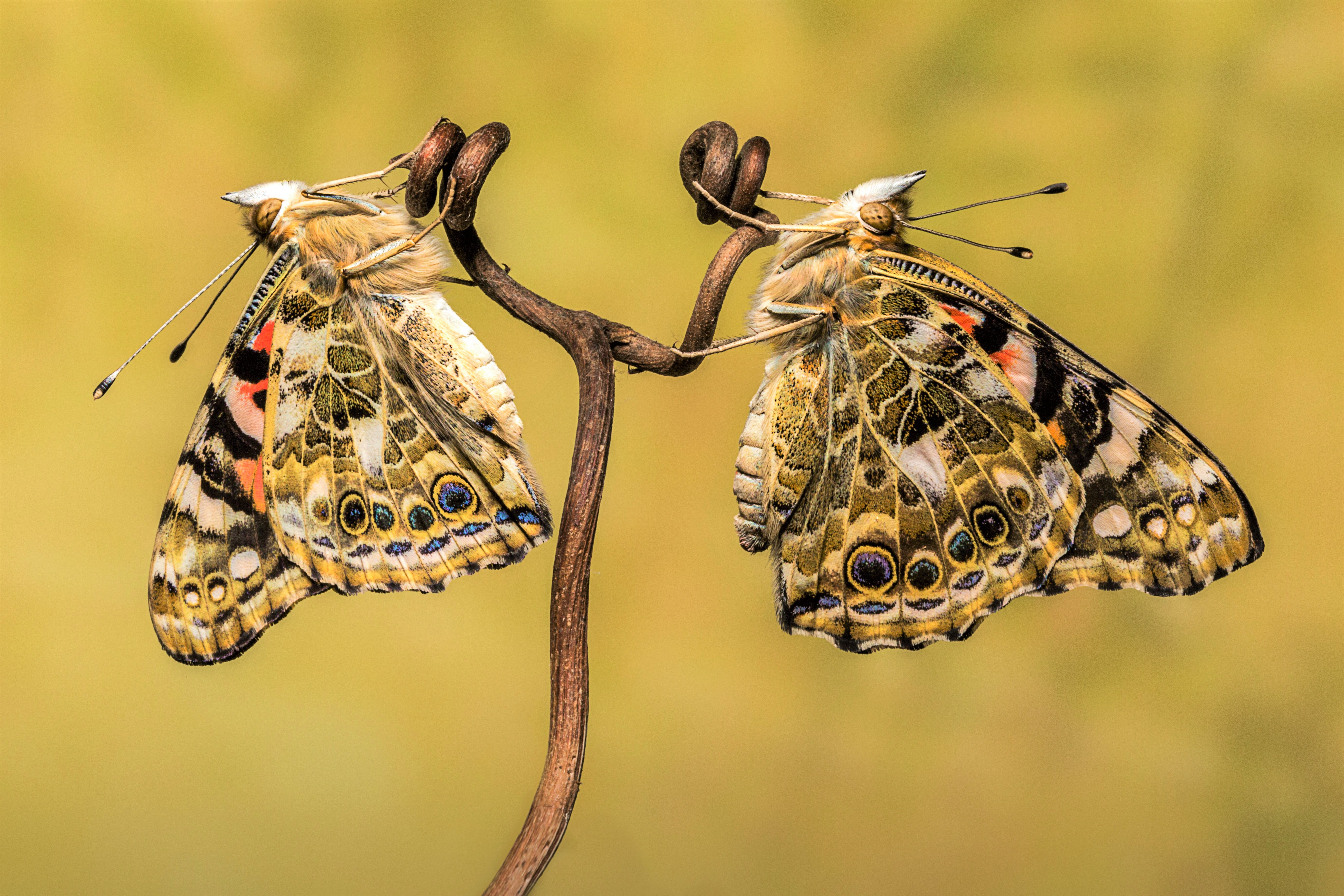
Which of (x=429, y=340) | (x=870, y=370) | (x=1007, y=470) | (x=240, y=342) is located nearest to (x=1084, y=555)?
(x=1007, y=470)

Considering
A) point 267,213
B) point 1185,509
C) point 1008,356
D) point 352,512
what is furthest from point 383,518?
point 1185,509

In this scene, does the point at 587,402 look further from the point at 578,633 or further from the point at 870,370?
the point at 870,370

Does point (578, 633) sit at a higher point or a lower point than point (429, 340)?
lower

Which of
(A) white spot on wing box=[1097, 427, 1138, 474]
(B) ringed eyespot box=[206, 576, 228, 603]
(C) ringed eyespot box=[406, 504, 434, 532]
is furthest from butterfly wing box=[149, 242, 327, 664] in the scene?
(A) white spot on wing box=[1097, 427, 1138, 474]

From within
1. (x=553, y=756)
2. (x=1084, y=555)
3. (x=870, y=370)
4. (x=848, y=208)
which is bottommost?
(x=553, y=756)

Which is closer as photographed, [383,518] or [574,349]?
[574,349]

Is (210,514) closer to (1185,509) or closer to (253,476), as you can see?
(253,476)

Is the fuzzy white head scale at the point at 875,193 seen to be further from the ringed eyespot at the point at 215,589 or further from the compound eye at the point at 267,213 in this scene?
the ringed eyespot at the point at 215,589
